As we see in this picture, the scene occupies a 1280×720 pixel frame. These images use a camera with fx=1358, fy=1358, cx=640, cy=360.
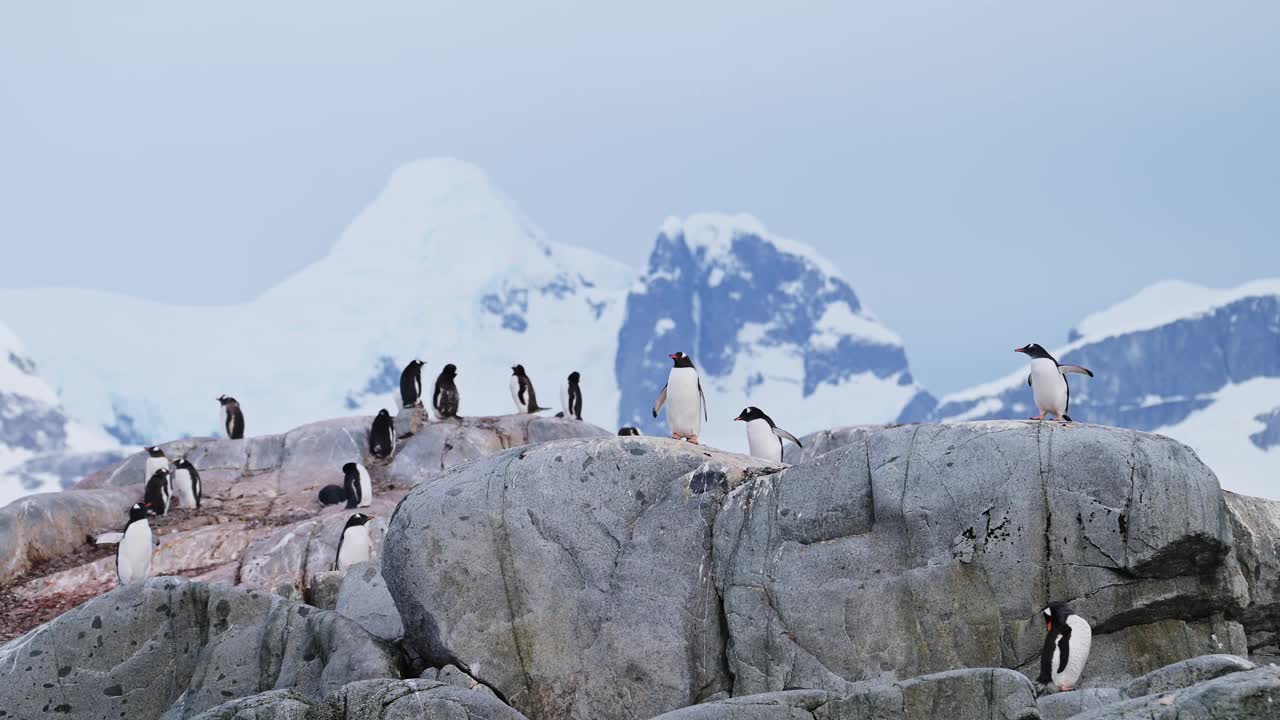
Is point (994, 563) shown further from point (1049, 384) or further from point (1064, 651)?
point (1049, 384)

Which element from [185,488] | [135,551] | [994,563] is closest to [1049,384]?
[994,563]

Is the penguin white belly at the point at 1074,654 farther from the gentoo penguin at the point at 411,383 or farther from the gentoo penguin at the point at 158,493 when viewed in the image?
the gentoo penguin at the point at 411,383

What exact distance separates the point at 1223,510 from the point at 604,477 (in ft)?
21.0

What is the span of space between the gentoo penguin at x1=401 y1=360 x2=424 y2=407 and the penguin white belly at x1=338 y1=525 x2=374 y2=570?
11309 millimetres

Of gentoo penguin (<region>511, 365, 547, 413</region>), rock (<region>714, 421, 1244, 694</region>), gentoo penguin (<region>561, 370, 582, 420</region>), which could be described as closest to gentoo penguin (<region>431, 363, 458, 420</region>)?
gentoo penguin (<region>511, 365, 547, 413</region>)

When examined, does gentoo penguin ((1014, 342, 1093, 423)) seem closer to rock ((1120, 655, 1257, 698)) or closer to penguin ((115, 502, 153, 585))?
rock ((1120, 655, 1257, 698))

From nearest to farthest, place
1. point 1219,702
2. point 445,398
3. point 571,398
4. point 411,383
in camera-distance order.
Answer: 1. point 1219,702
2. point 445,398
3. point 411,383
4. point 571,398

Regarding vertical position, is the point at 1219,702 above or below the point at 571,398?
below

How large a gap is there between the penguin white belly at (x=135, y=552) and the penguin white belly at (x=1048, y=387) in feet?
48.4

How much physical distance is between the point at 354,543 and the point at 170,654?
6.89 m

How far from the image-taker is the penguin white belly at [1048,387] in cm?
1675

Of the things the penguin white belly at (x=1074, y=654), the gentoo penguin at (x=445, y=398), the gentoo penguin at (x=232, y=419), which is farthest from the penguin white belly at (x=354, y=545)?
the gentoo penguin at (x=232, y=419)

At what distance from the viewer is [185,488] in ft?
91.2

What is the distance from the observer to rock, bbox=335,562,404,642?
1694 centimetres
